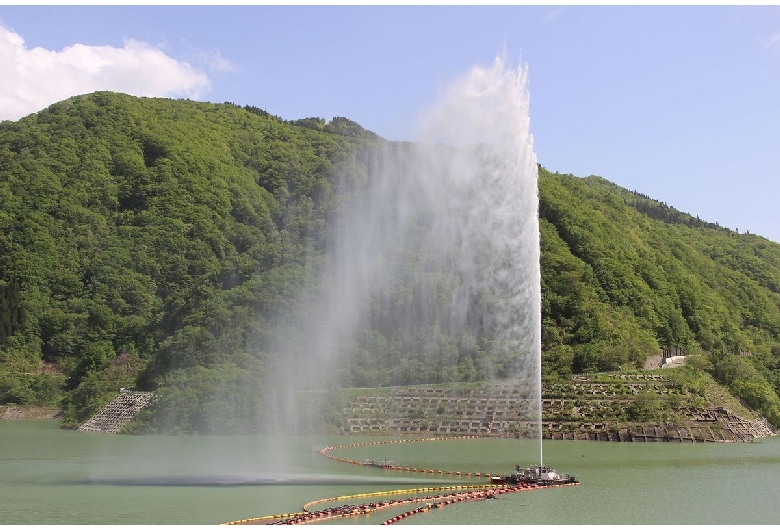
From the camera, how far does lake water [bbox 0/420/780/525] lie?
1258 inches

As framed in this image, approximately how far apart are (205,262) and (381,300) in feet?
145

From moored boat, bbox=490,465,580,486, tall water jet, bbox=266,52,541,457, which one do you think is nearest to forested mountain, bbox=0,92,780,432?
tall water jet, bbox=266,52,541,457

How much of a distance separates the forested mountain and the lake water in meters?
15.4

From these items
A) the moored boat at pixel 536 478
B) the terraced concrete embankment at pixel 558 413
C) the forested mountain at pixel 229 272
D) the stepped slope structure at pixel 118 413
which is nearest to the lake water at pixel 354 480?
the moored boat at pixel 536 478

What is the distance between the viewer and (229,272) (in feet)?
346

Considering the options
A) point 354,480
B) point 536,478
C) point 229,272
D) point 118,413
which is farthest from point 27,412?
point 536,478

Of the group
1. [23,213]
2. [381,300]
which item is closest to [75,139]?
[23,213]

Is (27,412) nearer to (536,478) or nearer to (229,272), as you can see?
(229,272)

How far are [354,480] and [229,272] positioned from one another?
67790 mm

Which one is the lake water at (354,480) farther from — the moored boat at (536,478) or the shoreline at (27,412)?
the shoreline at (27,412)

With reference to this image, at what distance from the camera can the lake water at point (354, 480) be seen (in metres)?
32.0

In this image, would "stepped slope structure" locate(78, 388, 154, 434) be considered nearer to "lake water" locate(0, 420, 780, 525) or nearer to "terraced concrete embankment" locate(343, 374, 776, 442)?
"lake water" locate(0, 420, 780, 525)

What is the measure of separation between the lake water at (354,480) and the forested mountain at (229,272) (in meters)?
15.4

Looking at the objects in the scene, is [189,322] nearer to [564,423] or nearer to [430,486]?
[564,423]
